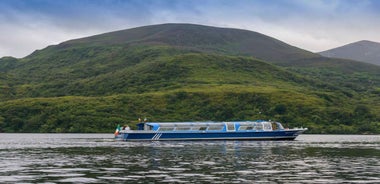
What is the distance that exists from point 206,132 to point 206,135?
0.76 m

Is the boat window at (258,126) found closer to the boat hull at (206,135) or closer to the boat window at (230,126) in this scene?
the boat hull at (206,135)

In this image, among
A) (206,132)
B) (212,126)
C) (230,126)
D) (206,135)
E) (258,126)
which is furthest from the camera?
(258,126)

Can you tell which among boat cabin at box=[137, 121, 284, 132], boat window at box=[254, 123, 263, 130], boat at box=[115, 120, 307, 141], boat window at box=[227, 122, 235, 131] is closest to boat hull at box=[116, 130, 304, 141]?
boat at box=[115, 120, 307, 141]

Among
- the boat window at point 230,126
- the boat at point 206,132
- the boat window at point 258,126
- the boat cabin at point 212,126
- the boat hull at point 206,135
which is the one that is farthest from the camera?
the boat window at point 258,126

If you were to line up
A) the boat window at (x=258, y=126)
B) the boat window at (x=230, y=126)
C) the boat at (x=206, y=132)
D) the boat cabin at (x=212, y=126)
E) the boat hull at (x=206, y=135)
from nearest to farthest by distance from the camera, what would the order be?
the boat hull at (x=206, y=135)
the boat at (x=206, y=132)
the boat cabin at (x=212, y=126)
the boat window at (x=230, y=126)
the boat window at (x=258, y=126)

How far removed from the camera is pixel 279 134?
136750 millimetres

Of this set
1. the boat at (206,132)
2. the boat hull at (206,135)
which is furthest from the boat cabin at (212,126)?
the boat hull at (206,135)

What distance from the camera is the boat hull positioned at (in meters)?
132

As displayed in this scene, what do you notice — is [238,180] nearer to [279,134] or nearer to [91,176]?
[91,176]

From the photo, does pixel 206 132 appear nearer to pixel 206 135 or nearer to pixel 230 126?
pixel 206 135

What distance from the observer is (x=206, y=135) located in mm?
134750

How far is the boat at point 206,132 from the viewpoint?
436 feet

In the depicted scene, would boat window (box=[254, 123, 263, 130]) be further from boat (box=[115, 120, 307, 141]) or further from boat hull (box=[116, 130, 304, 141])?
boat hull (box=[116, 130, 304, 141])

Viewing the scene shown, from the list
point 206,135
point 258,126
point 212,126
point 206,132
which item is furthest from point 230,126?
point 258,126
